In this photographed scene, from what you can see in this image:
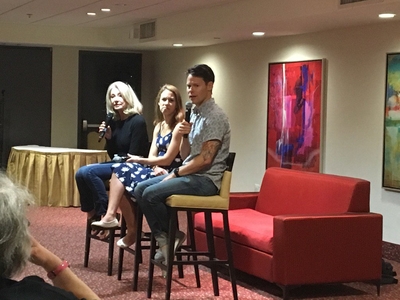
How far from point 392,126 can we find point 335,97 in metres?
0.93

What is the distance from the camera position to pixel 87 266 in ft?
17.9

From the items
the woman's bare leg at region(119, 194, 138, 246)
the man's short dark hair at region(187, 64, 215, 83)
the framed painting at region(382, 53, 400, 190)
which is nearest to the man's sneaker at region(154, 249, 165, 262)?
the woman's bare leg at region(119, 194, 138, 246)

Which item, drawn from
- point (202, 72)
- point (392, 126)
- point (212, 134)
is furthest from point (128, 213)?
point (392, 126)

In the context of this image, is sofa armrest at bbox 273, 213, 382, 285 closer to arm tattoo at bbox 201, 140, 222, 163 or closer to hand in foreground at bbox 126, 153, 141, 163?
arm tattoo at bbox 201, 140, 222, 163

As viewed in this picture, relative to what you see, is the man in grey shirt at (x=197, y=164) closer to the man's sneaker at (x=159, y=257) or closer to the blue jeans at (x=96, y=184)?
the man's sneaker at (x=159, y=257)

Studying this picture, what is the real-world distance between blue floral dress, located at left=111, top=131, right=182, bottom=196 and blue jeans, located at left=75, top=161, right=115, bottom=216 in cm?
32

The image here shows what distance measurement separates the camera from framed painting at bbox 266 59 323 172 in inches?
293

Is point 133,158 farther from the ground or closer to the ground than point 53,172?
farther from the ground

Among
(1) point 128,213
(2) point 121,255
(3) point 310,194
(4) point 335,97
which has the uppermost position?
(4) point 335,97

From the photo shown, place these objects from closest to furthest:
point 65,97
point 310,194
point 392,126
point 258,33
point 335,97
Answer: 1. point 310,194
2. point 392,126
3. point 335,97
4. point 258,33
5. point 65,97

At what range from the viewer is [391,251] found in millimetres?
6254

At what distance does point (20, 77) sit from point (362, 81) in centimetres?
537

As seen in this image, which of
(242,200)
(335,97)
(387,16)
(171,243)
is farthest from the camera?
(335,97)

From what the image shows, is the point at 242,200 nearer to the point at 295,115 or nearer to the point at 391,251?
the point at 391,251
